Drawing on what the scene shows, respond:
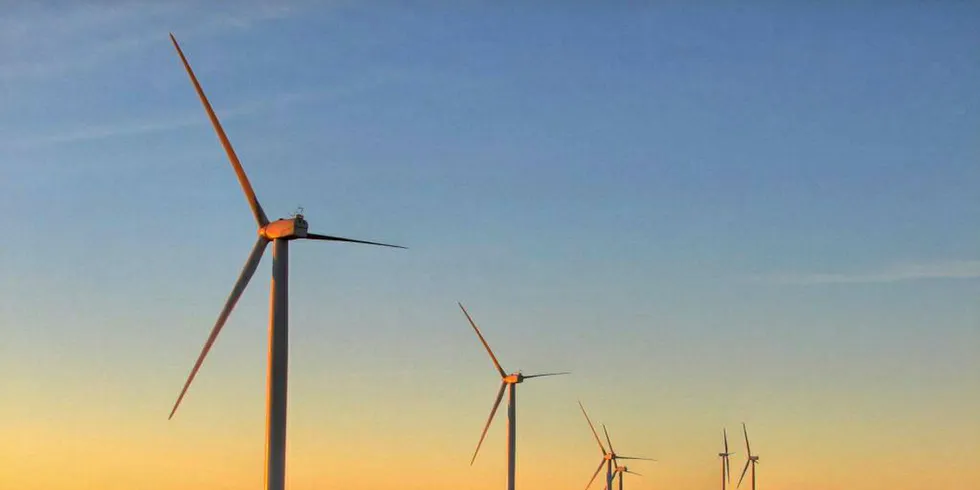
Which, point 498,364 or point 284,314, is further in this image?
point 498,364

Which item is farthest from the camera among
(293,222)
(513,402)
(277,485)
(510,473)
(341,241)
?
(513,402)

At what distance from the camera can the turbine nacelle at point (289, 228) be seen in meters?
84.4

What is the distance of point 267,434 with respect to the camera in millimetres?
78312

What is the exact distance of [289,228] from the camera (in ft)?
277

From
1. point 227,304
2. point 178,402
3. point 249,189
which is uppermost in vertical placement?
point 249,189

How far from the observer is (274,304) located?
82.1 m

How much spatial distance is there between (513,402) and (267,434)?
73.5 m

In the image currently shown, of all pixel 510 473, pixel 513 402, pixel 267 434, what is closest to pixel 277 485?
pixel 267 434

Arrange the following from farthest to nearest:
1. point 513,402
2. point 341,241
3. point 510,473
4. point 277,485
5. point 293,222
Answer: point 513,402, point 510,473, point 341,241, point 293,222, point 277,485

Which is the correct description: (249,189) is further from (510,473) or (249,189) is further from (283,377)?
(510,473)

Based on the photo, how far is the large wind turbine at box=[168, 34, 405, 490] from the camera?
7806 cm

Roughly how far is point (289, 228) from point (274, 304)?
477 centimetres

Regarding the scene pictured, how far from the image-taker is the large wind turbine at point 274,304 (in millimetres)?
78062

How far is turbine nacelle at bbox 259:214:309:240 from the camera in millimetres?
84438
